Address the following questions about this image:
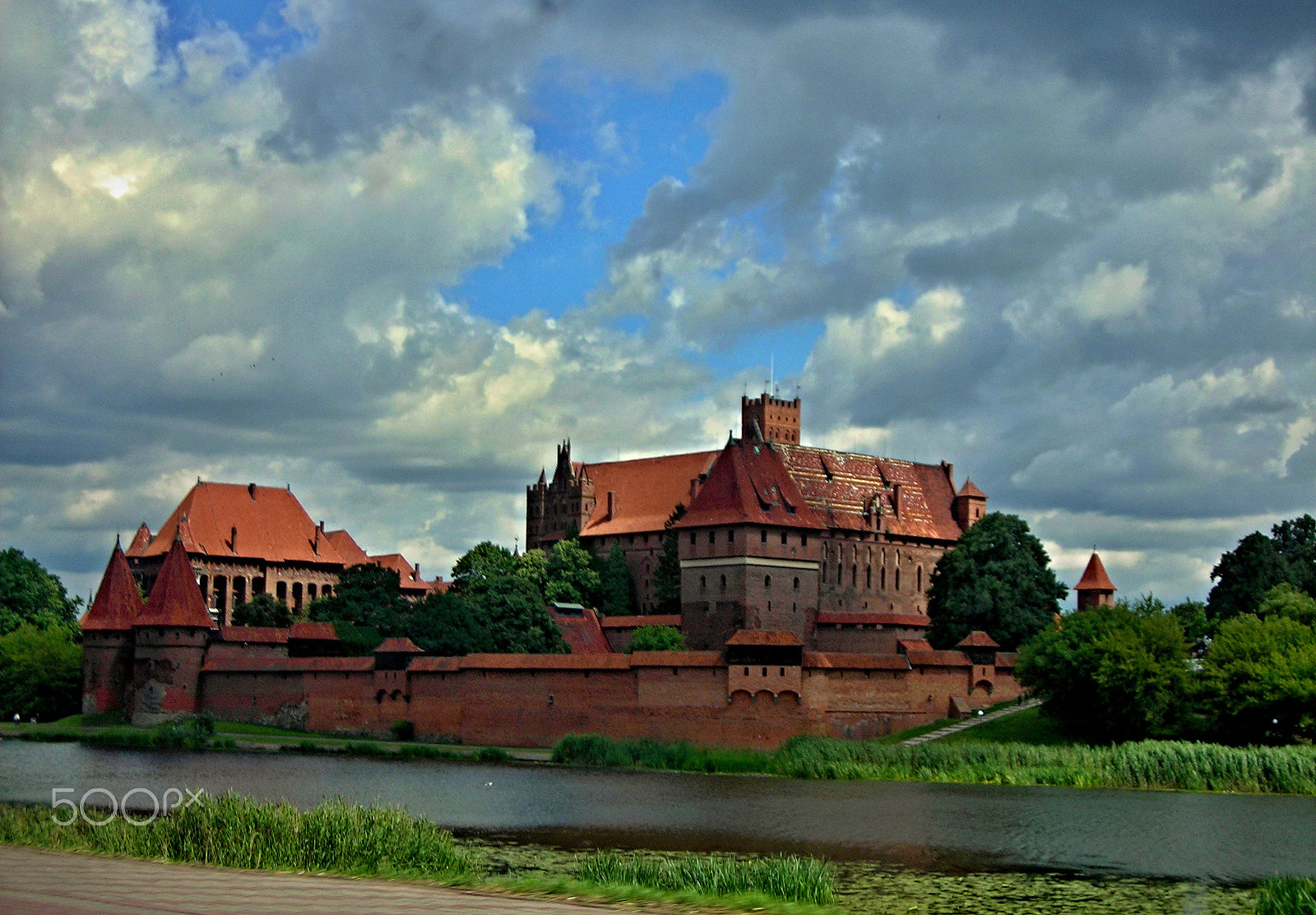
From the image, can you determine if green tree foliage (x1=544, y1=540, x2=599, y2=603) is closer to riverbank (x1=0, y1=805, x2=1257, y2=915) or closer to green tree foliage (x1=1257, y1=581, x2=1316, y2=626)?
green tree foliage (x1=1257, y1=581, x2=1316, y2=626)

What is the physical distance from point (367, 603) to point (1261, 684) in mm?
30455

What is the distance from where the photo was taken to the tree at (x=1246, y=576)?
57.9 meters

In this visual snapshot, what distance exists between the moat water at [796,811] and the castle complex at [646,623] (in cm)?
554

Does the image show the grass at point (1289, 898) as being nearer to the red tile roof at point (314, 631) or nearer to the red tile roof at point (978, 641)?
the red tile roof at point (978, 641)

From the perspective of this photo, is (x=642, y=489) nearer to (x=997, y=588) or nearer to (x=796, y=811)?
(x=997, y=588)

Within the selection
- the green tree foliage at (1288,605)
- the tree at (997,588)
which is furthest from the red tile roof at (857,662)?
the green tree foliage at (1288,605)

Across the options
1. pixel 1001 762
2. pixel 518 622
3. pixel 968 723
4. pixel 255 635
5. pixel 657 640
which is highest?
pixel 518 622

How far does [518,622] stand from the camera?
5628cm

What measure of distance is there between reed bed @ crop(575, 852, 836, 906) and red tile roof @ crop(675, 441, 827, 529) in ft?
110

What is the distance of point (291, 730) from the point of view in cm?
5441

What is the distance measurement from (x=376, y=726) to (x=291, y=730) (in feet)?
10.6

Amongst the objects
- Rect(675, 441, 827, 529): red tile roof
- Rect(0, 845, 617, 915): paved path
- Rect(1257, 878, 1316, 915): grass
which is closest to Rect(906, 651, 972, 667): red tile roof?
Rect(675, 441, 827, 529): red tile roof

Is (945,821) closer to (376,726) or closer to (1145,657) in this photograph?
(1145,657)

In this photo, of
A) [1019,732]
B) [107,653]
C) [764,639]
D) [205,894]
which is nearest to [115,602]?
[107,653]
